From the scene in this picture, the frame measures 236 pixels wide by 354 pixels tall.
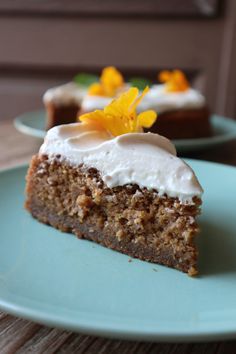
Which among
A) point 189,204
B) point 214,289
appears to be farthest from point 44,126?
point 214,289

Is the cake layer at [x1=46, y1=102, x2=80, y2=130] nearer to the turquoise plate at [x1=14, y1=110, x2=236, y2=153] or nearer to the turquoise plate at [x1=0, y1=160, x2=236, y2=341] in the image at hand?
the turquoise plate at [x1=14, y1=110, x2=236, y2=153]

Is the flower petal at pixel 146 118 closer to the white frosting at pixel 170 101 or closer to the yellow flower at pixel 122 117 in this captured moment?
the yellow flower at pixel 122 117

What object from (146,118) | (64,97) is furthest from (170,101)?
(146,118)

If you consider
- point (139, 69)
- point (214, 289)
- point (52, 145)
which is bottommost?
point (139, 69)

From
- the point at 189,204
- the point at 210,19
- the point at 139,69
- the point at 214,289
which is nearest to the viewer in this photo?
the point at 214,289

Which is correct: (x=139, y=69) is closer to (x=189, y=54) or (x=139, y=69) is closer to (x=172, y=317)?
(x=189, y=54)

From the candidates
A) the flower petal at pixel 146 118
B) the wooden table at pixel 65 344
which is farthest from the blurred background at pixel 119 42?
the wooden table at pixel 65 344

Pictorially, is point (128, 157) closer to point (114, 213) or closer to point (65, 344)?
point (114, 213)
